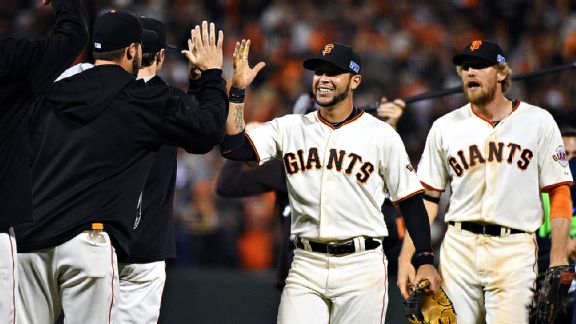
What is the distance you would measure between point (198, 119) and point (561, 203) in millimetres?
2096

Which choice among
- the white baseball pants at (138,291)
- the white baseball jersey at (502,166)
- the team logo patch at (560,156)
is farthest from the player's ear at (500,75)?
the white baseball pants at (138,291)

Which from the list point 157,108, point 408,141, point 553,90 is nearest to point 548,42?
point 553,90

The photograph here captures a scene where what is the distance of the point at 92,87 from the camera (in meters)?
4.29

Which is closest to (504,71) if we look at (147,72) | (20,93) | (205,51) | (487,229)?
(487,229)

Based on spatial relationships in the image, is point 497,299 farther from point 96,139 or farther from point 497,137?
point 96,139

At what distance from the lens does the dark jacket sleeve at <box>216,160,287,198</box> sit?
637 cm

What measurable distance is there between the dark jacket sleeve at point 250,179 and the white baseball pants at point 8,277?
2.49 m

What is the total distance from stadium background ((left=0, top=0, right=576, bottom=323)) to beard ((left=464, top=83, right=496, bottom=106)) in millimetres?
3371

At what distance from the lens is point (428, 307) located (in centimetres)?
515

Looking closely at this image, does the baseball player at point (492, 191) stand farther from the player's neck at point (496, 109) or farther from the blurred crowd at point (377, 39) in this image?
the blurred crowd at point (377, 39)

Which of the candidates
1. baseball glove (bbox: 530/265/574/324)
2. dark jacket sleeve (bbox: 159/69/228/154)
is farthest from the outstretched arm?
baseball glove (bbox: 530/265/574/324)

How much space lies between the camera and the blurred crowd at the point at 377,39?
34.9 feet

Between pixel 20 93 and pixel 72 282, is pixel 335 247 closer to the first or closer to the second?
pixel 72 282

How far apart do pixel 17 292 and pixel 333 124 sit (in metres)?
1.87
